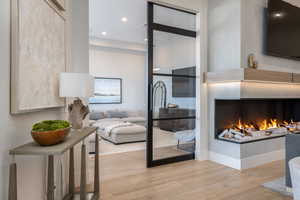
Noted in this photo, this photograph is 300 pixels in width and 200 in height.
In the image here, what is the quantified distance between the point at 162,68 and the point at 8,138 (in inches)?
105

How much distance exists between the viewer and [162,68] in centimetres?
355

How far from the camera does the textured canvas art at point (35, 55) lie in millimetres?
1307

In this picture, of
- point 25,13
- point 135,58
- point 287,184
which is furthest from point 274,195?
point 135,58

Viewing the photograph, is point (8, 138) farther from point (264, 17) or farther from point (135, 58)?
point (135, 58)

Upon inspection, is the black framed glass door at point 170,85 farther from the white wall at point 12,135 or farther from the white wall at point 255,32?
the white wall at point 12,135

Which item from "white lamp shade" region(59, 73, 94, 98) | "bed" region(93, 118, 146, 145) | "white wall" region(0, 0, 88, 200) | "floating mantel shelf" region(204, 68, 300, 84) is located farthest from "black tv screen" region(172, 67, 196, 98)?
"white wall" region(0, 0, 88, 200)

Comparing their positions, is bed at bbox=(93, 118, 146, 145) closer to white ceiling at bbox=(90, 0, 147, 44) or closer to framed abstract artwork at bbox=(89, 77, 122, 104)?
framed abstract artwork at bbox=(89, 77, 122, 104)

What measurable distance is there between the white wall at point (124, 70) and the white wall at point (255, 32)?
4.78 metres

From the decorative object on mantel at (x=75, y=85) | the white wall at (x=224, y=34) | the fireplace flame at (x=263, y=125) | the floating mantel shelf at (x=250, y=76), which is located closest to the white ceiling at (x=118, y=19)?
the white wall at (x=224, y=34)

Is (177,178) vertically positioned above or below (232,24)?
below

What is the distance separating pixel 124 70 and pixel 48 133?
23.2ft

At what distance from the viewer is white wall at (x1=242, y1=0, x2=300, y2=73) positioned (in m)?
3.44

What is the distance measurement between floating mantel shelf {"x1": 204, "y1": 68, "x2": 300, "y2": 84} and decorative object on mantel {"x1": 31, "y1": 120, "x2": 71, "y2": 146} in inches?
108

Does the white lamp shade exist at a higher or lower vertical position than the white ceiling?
lower
